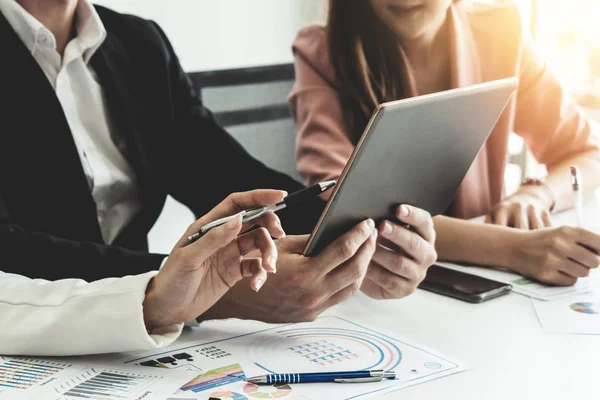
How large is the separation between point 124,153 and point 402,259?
2.11ft

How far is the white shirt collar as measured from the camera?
125cm

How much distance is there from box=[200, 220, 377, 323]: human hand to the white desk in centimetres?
4

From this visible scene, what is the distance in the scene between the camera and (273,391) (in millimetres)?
760

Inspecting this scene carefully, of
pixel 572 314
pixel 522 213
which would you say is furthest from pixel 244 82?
pixel 572 314

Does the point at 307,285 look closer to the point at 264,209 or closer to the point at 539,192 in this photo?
the point at 264,209

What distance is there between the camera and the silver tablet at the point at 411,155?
81cm

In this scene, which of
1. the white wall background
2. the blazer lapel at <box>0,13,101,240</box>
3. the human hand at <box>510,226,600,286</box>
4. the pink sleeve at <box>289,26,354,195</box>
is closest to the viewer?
the human hand at <box>510,226,600,286</box>

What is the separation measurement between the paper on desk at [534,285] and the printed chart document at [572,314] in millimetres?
18

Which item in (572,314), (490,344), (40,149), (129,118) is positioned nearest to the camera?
(490,344)

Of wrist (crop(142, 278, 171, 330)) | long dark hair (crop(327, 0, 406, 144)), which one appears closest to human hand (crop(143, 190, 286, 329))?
wrist (crop(142, 278, 171, 330))

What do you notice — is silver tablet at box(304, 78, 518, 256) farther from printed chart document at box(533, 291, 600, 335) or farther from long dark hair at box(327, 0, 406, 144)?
long dark hair at box(327, 0, 406, 144)

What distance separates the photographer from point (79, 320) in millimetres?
852

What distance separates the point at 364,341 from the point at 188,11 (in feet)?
6.30

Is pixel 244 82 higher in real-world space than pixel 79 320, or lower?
higher
